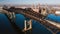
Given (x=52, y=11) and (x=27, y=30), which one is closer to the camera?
(x=27, y=30)

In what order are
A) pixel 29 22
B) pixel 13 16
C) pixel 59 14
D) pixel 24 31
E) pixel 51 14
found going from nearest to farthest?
pixel 24 31 < pixel 29 22 < pixel 13 16 < pixel 59 14 < pixel 51 14

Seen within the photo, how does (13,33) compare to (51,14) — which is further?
(51,14)

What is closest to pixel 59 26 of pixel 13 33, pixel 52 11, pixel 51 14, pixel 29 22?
pixel 13 33

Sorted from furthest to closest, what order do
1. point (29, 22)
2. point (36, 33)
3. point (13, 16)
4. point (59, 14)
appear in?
point (59, 14) < point (13, 16) < point (29, 22) < point (36, 33)

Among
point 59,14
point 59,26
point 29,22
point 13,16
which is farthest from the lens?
point 59,14

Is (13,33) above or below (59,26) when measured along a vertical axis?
below

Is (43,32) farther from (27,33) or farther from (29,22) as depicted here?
(29,22)

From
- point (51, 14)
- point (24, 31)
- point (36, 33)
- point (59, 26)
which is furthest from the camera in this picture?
A: point (51, 14)

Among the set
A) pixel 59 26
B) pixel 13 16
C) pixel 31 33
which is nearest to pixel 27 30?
pixel 31 33

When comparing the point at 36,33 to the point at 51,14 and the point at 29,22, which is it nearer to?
the point at 29,22
